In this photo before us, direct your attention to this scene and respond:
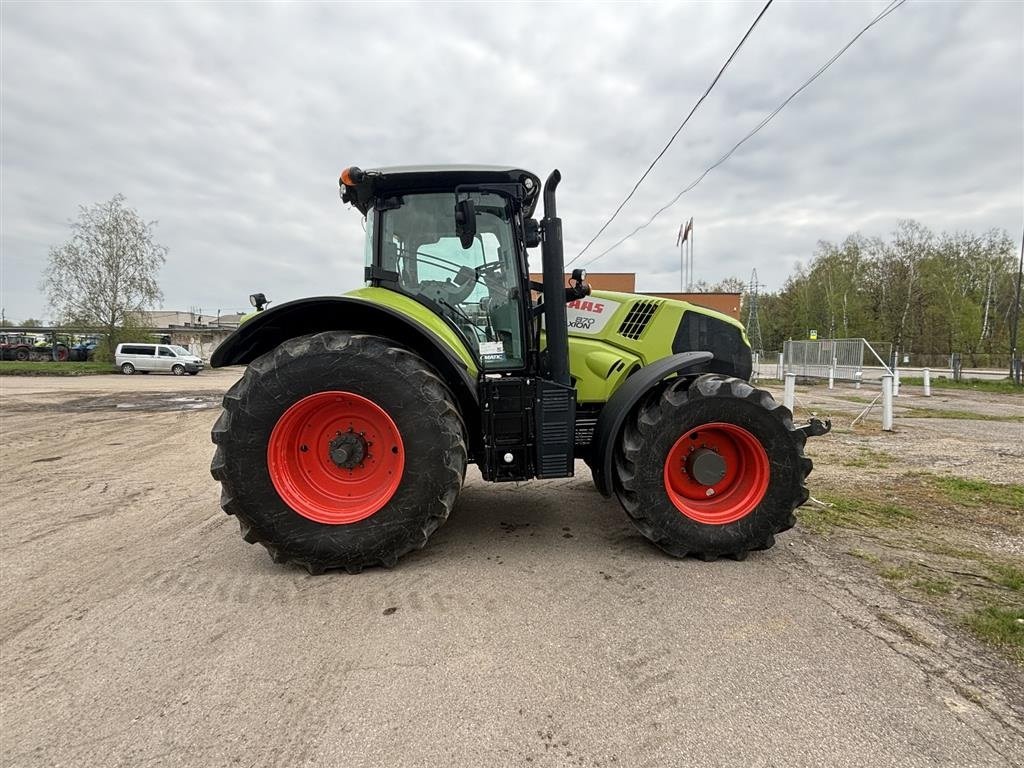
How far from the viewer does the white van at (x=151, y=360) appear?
2747 cm

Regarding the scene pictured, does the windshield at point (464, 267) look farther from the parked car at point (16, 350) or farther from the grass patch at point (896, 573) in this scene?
the parked car at point (16, 350)

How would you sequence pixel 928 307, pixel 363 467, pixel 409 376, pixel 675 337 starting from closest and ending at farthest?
pixel 409 376 < pixel 363 467 < pixel 675 337 < pixel 928 307

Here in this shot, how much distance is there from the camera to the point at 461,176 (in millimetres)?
3164

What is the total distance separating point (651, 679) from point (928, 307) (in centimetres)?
4337

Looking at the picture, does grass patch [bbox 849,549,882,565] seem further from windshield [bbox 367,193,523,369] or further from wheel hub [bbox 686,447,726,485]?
windshield [bbox 367,193,523,369]

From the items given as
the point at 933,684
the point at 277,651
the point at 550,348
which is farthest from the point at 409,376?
the point at 933,684

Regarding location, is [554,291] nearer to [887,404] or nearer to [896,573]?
[896,573]

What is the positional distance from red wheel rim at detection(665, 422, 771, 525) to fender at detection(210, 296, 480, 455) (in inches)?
49.4

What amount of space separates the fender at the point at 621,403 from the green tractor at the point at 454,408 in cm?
2

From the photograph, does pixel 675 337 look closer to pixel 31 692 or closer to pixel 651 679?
pixel 651 679

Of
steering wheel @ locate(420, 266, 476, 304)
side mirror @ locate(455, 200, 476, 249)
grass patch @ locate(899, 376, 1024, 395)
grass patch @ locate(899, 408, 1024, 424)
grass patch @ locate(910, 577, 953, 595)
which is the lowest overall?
grass patch @ locate(899, 376, 1024, 395)

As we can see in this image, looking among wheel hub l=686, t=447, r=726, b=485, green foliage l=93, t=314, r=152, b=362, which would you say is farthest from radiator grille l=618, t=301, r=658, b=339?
green foliage l=93, t=314, r=152, b=362

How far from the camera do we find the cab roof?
311 centimetres

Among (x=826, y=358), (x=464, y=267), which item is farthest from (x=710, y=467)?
(x=826, y=358)
